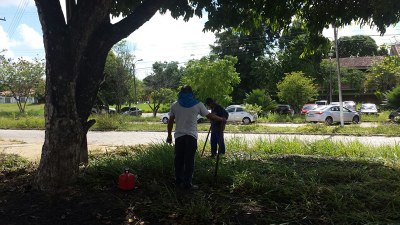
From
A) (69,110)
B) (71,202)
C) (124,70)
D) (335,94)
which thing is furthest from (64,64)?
(335,94)

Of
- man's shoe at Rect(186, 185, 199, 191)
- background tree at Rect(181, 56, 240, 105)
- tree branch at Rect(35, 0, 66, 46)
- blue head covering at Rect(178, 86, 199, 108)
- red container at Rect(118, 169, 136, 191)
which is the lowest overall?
man's shoe at Rect(186, 185, 199, 191)

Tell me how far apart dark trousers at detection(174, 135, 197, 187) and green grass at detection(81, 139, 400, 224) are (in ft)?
0.70

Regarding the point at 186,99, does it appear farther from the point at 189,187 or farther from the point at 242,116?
the point at 242,116

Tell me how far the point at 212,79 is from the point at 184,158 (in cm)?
3245

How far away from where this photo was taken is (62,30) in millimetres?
6016

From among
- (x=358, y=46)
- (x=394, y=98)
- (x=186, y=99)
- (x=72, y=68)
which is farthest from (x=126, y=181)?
(x=358, y=46)

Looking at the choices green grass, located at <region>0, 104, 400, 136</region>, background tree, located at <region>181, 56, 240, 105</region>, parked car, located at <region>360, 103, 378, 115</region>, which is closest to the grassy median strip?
green grass, located at <region>0, 104, 400, 136</region>

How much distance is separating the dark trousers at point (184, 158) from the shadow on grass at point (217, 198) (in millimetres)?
231

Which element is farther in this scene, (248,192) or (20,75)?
(20,75)

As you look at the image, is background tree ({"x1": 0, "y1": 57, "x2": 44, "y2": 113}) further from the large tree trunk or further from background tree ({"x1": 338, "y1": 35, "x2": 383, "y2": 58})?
background tree ({"x1": 338, "y1": 35, "x2": 383, "y2": 58})

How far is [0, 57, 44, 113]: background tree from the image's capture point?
4228cm

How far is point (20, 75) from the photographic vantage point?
4238 centimetres

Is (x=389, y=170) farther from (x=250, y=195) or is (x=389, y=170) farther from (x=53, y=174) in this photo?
(x=53, y=174)

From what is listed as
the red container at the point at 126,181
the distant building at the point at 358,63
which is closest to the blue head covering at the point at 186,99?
the red container at the point at 126,181
